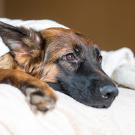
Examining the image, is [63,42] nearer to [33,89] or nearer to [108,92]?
[108,92]

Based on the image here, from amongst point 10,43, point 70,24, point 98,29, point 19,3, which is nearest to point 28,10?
point 19,3

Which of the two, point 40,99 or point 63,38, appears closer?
point 40,99

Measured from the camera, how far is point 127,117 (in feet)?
4.29

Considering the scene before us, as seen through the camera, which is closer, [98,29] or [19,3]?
[98,29]

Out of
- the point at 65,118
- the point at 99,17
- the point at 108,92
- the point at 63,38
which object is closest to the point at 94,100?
the point at 108,92

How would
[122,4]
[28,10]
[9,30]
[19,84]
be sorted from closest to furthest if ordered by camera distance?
1. [19,84]
2. [9,30]
3. [122,4]
4. [28,10]

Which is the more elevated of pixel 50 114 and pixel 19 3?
pixel 50 114

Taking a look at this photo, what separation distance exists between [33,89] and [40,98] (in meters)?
0.04

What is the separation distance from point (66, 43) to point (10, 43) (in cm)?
21

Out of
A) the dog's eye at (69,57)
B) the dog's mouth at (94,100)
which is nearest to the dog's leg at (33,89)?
the dog's mouth at (94,100)

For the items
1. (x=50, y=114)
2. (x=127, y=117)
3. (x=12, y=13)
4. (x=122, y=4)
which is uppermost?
(x=50, y=114)

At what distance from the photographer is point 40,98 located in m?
1.10

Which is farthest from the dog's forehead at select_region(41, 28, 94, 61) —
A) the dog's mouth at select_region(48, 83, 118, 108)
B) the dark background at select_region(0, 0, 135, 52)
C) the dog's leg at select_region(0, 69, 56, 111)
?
the dark background at select_region(0, 0, 135, 52)

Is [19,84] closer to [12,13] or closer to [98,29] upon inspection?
[98,29]
